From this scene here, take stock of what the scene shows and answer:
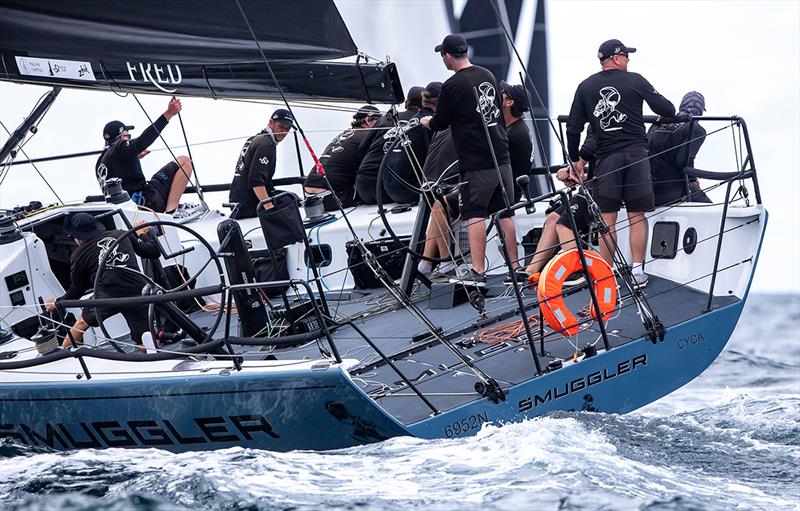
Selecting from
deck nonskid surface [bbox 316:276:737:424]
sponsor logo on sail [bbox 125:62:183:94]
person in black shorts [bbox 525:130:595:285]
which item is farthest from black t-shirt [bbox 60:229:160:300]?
person in black shorts [bbox 525:130:595:285]

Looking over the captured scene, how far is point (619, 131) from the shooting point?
24.0 ft

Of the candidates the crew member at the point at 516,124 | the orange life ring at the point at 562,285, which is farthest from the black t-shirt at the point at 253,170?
the orange life ring at the point at 562,285

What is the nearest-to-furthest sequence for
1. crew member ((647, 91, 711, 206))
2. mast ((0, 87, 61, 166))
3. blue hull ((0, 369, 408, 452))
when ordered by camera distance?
blue hull ((0, 369, 408, 452)) → mast ((0, 87, 61, 166)) → crew member ((647, 91, 711, 206))

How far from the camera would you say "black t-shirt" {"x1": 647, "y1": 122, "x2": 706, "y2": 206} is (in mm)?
7746

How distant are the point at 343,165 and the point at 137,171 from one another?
1485 mm

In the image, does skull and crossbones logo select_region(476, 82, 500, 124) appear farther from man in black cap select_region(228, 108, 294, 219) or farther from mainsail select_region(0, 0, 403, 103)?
man in black cap select_region(228, 108, 294, 219)

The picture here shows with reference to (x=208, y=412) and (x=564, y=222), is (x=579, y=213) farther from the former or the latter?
(x=208, y=412)

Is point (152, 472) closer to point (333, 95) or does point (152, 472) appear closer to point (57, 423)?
point (57, 423)

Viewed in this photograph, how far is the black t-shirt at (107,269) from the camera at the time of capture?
21.9ft

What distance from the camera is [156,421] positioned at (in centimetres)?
575

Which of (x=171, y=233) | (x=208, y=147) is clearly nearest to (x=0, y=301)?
(x=171, y=233)

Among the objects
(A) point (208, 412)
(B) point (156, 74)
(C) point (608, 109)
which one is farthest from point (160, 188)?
(A) point (208, 412)

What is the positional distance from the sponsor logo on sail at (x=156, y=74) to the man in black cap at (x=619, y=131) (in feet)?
7.53

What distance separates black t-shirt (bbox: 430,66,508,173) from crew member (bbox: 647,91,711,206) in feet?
3.74
